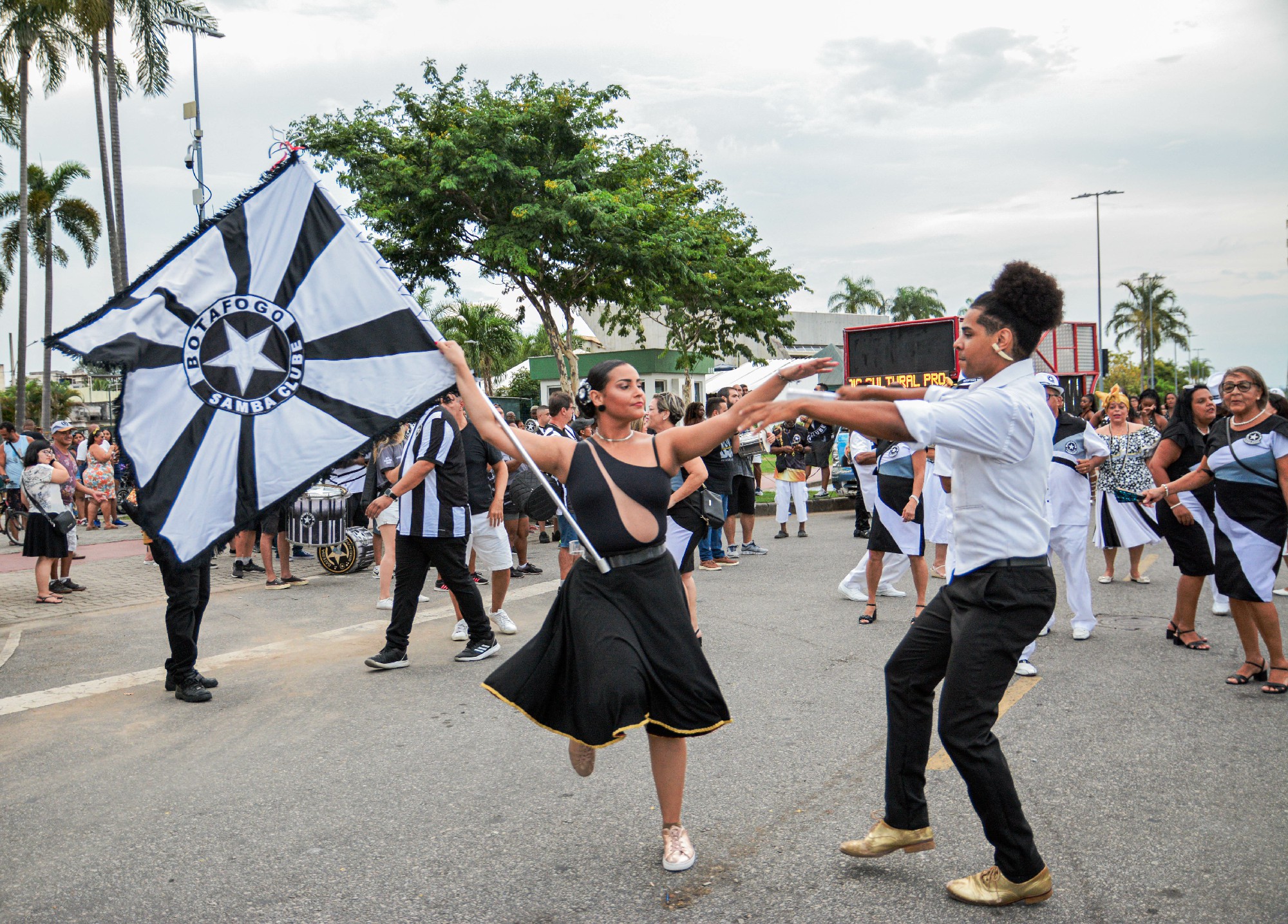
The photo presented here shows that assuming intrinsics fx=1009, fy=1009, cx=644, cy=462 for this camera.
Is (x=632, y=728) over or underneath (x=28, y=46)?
underneath

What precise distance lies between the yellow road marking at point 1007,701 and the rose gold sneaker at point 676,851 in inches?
58.0

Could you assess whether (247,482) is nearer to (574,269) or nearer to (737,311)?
(574,269)

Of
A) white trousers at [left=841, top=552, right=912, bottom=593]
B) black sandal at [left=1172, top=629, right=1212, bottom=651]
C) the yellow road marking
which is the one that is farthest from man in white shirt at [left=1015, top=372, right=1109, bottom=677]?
white trousers at [left=841, top=552, right=912, bottom=593]

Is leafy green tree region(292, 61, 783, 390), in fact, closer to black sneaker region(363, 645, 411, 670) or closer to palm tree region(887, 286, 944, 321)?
black sneaker region(363, 645, 411, 670)

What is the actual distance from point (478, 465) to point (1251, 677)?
551 centimetres

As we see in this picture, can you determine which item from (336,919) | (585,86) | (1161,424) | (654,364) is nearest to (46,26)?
(585,86)

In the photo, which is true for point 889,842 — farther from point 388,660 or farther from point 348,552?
point 348,552

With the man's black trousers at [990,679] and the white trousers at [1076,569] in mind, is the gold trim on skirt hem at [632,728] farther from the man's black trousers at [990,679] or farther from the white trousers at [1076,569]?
the white trousers at [1076,569]

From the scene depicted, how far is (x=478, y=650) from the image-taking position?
698 centimetres

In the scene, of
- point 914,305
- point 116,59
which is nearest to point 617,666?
point 116,59

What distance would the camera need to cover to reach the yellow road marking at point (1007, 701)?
4.58 m

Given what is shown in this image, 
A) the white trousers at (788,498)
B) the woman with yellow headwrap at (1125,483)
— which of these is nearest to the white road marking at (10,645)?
the white trousers at (788,498)

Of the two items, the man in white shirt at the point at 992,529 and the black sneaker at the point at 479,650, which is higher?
the man in white shirt at the point at 992,529

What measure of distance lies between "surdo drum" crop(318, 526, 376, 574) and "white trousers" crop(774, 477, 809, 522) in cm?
574
